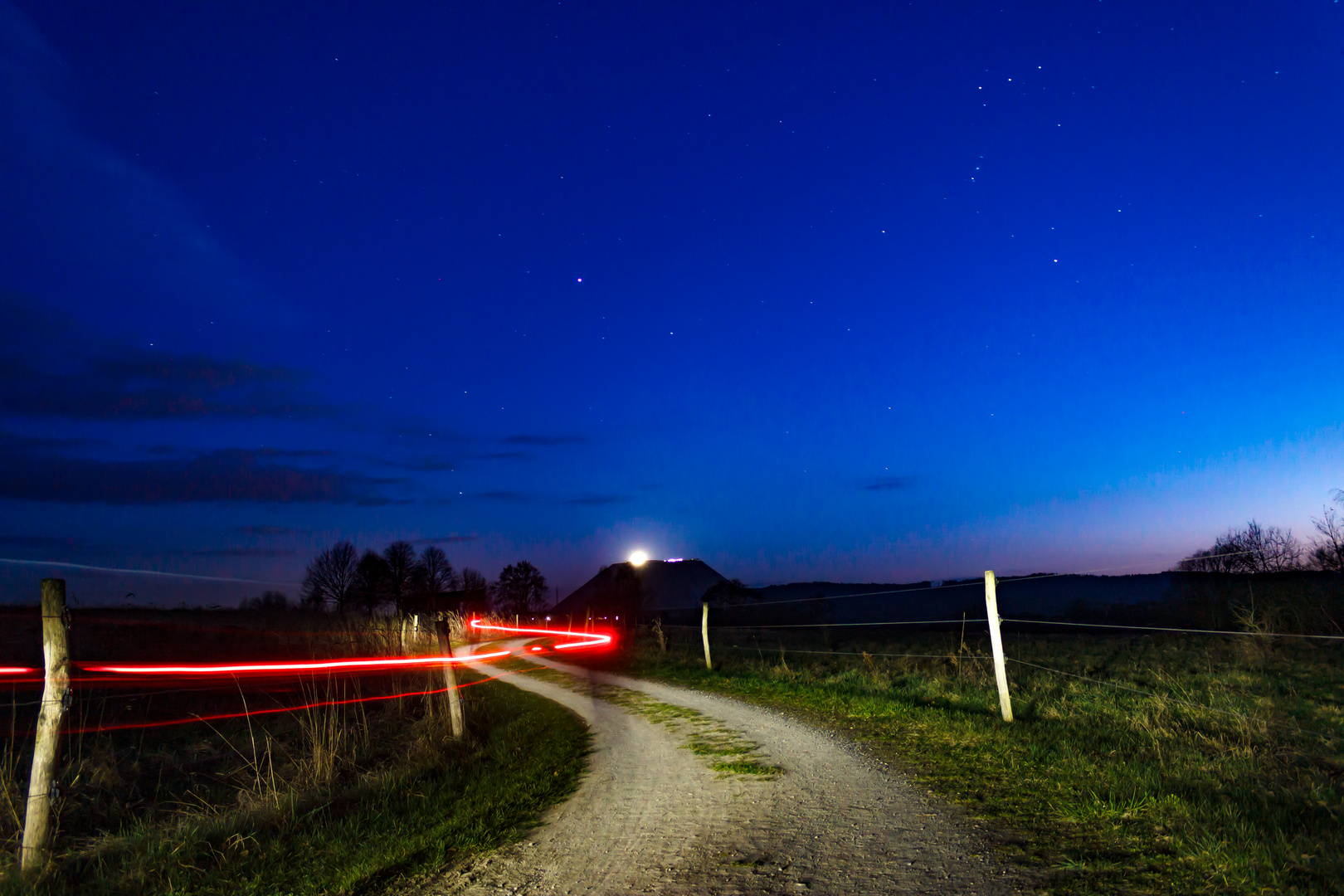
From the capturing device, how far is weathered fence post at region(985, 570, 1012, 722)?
8.23 meters

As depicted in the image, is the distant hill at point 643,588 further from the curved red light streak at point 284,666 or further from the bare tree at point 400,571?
the curved red light streak at point 284,666

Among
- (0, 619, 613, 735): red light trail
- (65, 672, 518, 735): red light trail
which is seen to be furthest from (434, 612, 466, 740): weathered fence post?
(65, 672, 518, 735): red light trail

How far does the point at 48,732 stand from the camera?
18.2 ft

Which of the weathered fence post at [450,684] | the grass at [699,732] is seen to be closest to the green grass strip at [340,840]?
the grass at [699,732]

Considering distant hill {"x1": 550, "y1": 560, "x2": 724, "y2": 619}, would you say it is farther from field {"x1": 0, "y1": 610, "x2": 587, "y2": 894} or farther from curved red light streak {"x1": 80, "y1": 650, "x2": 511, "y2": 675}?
field {"x1": 0, "y1": 610, "x2": 587, "y2": 894}

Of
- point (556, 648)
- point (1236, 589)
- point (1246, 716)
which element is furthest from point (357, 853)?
point (1236, 589)

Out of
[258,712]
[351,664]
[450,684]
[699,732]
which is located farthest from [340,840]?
[351,664]

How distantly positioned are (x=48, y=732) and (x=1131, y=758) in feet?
29.2

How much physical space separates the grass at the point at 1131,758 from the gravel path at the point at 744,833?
37 centimetres

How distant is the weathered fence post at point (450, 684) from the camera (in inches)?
373

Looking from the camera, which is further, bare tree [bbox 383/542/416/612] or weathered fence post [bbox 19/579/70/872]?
bare tree [bbox 383/542/416/612]

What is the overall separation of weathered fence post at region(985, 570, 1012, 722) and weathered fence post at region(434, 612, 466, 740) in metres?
6.79

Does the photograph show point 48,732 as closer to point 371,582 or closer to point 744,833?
point 744,833

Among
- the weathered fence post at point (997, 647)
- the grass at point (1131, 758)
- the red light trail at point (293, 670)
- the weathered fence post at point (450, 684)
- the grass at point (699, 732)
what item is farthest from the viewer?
the red light trail at point (293, 670)
